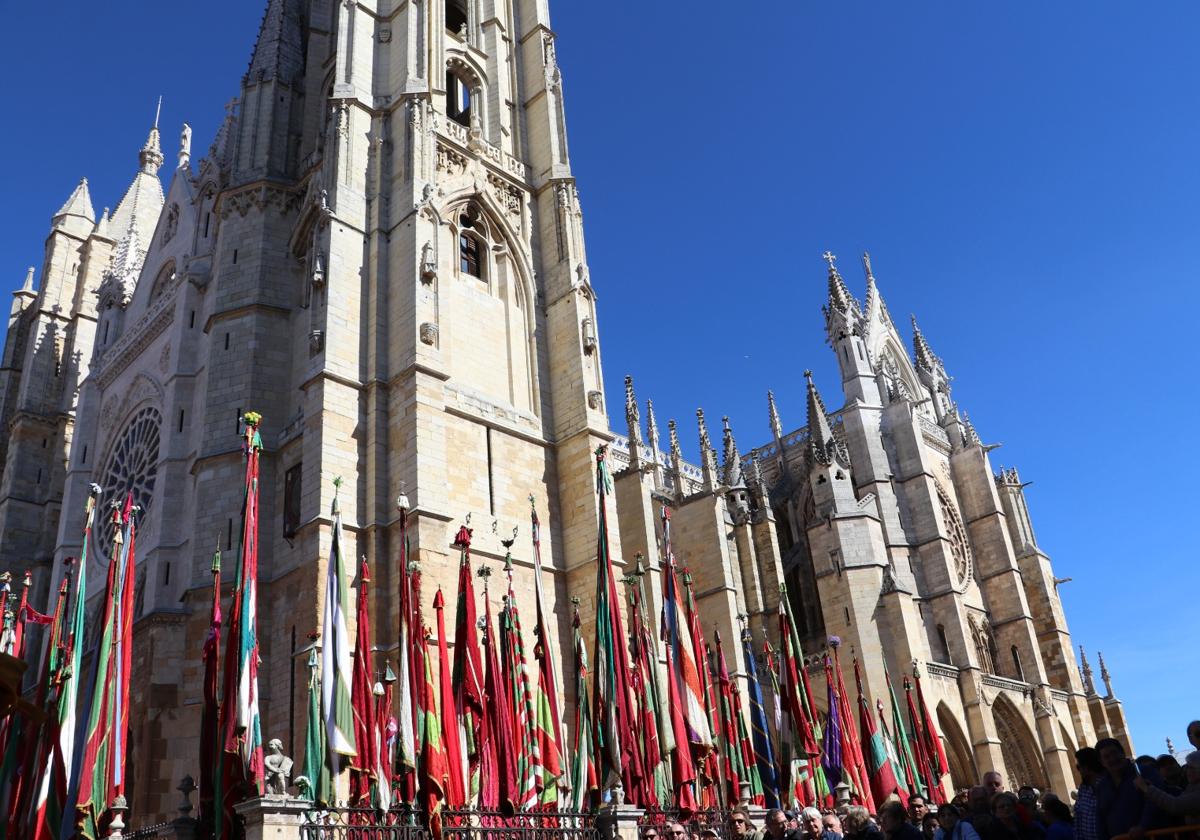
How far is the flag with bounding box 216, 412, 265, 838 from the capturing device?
951 centimetres

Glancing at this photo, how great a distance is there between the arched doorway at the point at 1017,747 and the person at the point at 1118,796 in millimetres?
25300

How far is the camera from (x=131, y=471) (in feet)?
77.0

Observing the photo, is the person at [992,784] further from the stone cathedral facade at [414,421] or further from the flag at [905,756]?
the flag at [905,756]

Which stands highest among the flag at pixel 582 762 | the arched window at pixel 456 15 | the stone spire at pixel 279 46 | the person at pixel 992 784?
the arched window at pixel 456 15

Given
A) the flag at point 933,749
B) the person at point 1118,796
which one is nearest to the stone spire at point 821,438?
the flag at point 933,749

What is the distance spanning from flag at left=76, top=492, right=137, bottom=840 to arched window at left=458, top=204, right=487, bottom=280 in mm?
11126

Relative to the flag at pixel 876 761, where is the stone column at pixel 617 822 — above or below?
below

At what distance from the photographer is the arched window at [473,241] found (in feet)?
71.2

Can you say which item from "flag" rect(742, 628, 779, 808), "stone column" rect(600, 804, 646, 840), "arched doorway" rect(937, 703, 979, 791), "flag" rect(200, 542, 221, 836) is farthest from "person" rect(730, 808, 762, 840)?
"arched doorway" rect(937, 703, 979, 791)

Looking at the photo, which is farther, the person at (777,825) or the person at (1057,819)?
the person at (777,825)

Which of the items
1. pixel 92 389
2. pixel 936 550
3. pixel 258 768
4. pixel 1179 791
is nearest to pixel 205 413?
pixel 92 389

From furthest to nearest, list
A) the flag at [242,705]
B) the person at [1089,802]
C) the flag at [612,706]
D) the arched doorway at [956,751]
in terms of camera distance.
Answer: the arched doorway at [956,751] → the flag at [612,706] → the flag at [242,705] → the person at [1089,802]

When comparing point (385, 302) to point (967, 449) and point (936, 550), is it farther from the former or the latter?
point (967, 449)

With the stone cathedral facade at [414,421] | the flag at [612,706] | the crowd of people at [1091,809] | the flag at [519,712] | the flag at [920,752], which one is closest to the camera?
the crowd of people at [1091,809]
